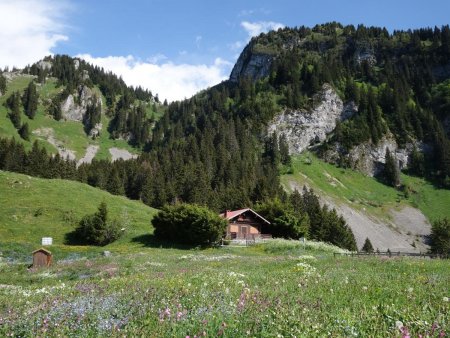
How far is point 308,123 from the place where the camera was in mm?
190750

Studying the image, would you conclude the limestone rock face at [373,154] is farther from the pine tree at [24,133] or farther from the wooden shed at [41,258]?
the wooden shed at [41,258]

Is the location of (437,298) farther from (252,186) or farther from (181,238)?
(252,186)

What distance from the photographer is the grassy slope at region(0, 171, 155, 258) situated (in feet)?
198

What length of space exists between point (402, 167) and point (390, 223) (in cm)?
6279

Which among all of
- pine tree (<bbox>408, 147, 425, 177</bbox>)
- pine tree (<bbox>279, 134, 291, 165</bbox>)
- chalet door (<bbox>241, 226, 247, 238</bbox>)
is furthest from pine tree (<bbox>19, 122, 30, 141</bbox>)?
pine tree (<bbox>408, 147, 425, 177</bbox>)

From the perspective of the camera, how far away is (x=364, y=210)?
129750mm

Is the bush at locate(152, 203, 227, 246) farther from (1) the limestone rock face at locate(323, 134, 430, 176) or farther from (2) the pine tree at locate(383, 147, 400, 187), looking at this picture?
(2) the pine tree at locate(383, 147, 400, 187)

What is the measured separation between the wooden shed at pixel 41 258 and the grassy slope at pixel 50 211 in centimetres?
1309

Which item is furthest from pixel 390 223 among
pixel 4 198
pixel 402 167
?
pixel 4 198

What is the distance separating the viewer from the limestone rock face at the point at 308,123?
184 meters

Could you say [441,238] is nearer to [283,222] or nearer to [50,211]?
[283,222]

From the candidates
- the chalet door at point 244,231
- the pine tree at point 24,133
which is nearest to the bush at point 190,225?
the chalet door at point 244,231

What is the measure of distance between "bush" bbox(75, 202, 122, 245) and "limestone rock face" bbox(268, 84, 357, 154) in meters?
127

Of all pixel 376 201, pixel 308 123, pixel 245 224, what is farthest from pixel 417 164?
pixel 245 224
